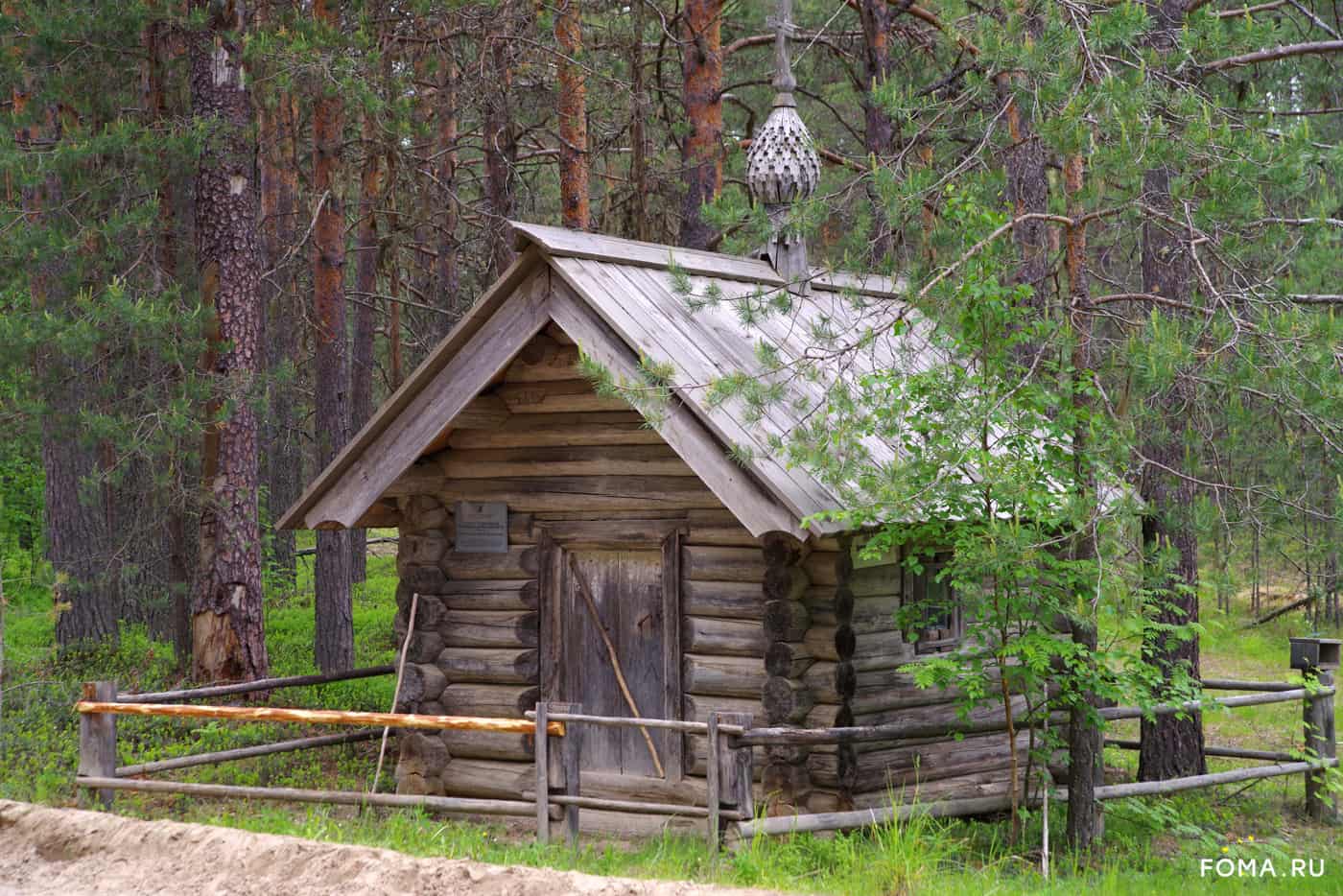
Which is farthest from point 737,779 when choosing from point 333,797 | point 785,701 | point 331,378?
point 331,378

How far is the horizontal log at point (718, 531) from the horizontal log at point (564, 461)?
0.36 meters

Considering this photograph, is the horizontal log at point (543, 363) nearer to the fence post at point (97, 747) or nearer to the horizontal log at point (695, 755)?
the horizontal log at point (695, 755)

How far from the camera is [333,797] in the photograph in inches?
371

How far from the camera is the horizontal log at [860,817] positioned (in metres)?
8.15

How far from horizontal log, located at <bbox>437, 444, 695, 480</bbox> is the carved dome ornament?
2935 mm

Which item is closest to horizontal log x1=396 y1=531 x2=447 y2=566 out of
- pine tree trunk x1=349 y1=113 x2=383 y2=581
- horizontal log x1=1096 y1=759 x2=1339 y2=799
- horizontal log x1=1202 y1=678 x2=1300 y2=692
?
horizontal log x1=1096 y1=759 x2=1339 y2=799

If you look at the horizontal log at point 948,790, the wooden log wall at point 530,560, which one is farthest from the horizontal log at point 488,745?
the horizontal log at point 948,790

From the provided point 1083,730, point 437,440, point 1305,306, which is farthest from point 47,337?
point 1305,306

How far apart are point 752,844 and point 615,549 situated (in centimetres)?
354

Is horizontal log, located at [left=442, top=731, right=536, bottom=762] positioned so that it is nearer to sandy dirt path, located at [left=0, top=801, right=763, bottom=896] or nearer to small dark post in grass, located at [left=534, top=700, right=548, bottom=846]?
small dark post in grass, located at [left=534, top=700, right=548, bottom=846]

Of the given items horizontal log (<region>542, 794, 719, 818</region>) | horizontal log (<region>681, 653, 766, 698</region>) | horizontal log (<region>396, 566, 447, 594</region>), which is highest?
horizontal log (<region>396, 566, 447, 594</region>)

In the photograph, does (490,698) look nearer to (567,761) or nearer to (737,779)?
(567,761)

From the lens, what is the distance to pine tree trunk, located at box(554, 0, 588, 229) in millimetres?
17031

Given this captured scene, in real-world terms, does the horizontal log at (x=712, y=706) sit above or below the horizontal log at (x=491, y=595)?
below
